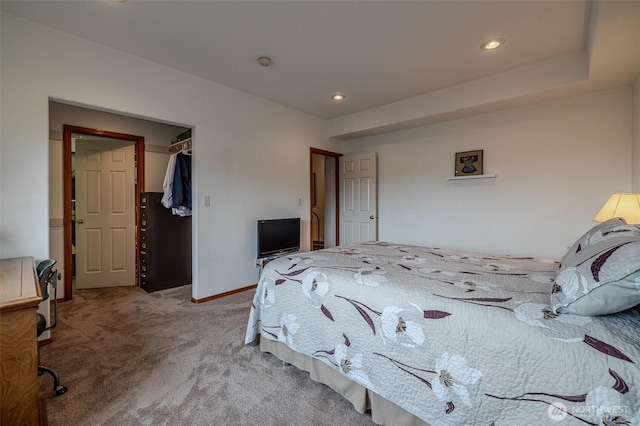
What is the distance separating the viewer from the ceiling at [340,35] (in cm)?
198

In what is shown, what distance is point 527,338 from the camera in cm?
100

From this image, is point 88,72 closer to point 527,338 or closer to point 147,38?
point 147,38

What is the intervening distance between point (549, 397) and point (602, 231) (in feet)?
3.27

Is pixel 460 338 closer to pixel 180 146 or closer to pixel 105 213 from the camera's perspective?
pixel 180 146

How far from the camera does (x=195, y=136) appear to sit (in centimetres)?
312

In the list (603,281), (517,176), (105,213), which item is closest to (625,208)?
(517,176)

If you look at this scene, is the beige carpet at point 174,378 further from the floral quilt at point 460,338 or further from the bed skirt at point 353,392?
the floral quilt at point 460,338

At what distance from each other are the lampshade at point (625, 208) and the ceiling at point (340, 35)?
1.10 m

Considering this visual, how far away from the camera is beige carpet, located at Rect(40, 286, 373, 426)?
1475 millimetres

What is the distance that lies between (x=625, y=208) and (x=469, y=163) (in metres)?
1.66

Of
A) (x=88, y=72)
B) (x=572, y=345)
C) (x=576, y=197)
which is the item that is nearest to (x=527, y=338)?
(x=572, y=345)

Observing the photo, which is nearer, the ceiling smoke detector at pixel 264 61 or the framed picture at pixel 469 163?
the ceiling smoke detector at pixel 264 61

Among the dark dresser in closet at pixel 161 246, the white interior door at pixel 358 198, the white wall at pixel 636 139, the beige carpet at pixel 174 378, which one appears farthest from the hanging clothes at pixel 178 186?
the white wall at pixel 636 139

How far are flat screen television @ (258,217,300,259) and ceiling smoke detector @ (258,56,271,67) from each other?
6.03 feet
